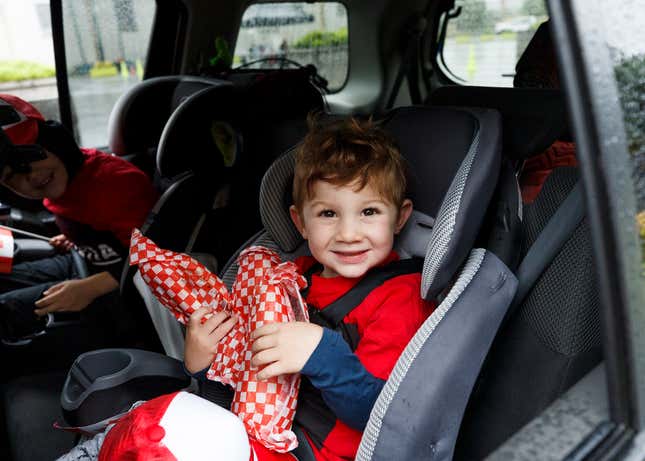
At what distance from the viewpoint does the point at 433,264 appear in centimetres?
96

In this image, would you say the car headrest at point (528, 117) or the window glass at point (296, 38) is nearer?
the car headrest at point (528, 117)

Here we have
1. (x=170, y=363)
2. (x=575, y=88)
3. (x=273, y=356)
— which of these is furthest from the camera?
(x=170, y=363)

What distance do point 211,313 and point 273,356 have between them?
27 cm

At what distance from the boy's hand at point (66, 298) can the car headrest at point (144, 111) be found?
812mm

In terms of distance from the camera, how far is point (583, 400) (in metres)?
0.68

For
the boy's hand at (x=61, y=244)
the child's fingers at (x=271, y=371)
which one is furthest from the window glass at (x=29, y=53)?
the child's fingers at (x=271, y=371)

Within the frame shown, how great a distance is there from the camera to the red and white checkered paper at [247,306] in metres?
0.99


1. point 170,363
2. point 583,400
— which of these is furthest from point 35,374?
point 583,400

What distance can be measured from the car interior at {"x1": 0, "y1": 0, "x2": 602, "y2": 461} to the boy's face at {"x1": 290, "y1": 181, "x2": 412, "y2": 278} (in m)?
0.10

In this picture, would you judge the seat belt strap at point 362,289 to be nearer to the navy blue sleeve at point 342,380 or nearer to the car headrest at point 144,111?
the navy blue sleeve at point 342,380

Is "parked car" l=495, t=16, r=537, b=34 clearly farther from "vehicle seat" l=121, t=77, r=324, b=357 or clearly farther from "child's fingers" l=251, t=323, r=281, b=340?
"child's fingers" l=251, t=323, r=281, b=340

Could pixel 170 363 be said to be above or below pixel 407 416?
below

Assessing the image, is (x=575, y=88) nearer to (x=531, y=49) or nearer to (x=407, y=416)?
(x=407, y=416)

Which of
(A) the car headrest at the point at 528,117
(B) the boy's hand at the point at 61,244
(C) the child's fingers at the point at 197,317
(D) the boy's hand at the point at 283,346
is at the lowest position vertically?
(B) the boy's hand at the point at 61,244
